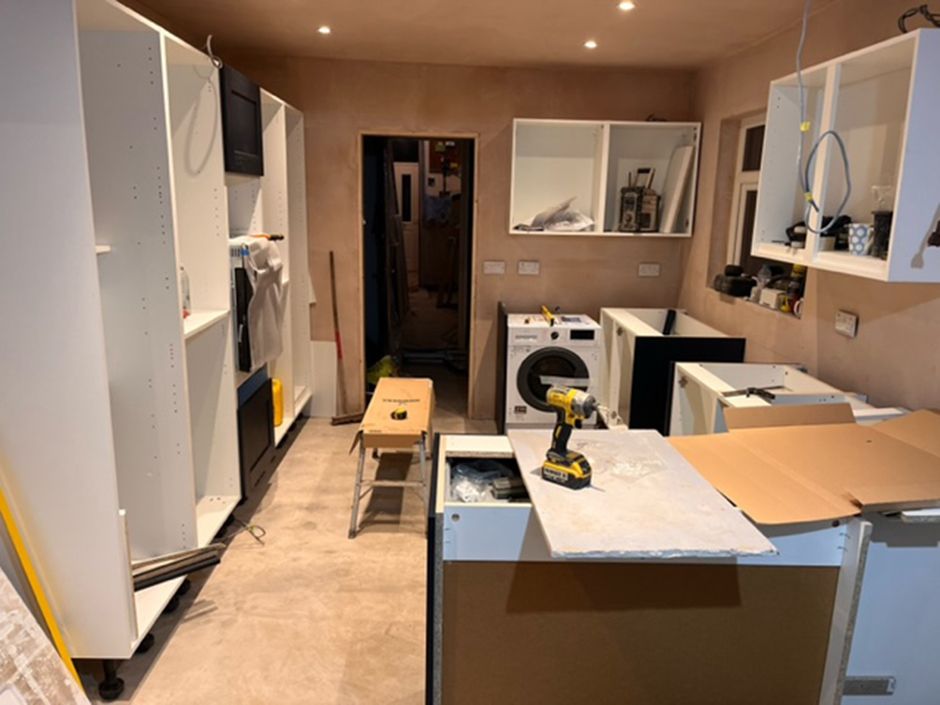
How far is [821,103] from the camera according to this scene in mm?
2539

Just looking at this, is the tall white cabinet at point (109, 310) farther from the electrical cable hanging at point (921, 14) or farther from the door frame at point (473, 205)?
the electrical cable hanging at point (921, 14)

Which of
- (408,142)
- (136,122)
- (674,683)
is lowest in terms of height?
(674,683)

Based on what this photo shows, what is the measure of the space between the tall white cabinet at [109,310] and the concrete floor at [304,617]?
0.19 m

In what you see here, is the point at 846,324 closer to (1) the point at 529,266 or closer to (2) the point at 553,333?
(2) the point at 553,333

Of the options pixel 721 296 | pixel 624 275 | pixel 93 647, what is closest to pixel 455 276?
pixel 624 275

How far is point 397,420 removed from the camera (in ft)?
11.6

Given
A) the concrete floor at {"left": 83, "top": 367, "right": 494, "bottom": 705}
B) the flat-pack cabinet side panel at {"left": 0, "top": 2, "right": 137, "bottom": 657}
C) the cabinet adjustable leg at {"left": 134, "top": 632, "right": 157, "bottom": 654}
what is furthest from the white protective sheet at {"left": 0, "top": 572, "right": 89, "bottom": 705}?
the cabinet adjustable leg at {"left": 134, "top": 632, "right": 157, "bottom": 654}

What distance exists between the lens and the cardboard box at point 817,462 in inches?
65.6

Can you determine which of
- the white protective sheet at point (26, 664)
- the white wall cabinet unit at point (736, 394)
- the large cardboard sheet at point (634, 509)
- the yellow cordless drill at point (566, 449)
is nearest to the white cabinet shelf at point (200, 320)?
the white protective sheet at point (26, 664)

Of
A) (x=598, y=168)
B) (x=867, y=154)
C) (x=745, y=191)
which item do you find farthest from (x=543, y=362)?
(x=867, y=154)

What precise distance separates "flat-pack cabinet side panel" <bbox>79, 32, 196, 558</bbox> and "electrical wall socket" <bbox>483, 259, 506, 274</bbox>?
105 inches

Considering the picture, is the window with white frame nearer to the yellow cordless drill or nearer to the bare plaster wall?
the bare plaster wall

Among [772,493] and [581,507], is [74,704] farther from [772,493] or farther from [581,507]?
[772,493]

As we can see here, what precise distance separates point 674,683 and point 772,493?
0.55 m
